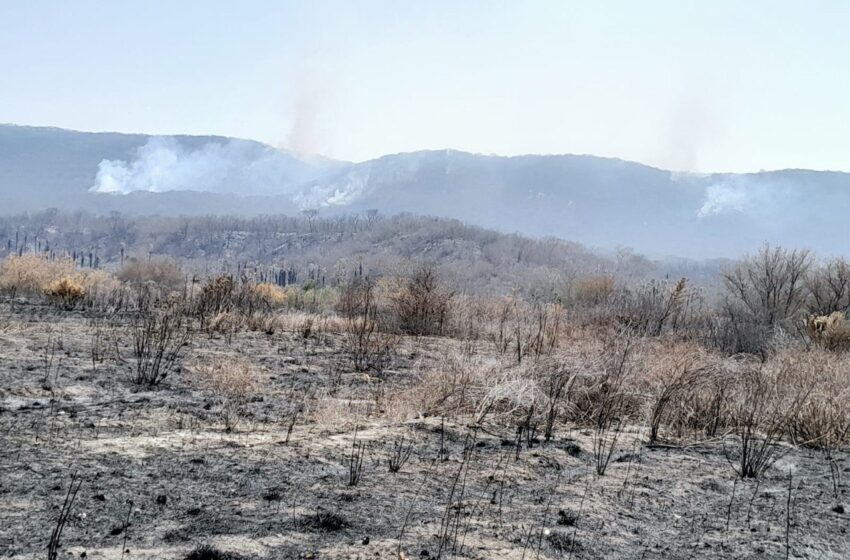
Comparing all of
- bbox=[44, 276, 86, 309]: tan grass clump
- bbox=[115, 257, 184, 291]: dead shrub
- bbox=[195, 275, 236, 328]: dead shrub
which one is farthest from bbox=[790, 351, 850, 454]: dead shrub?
bbox=[115, 257, 184, 291]: dead shrub

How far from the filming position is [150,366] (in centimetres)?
749

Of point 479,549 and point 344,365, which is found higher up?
point 479,549

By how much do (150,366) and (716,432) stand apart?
6.77m

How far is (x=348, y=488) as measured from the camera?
13.3 feet

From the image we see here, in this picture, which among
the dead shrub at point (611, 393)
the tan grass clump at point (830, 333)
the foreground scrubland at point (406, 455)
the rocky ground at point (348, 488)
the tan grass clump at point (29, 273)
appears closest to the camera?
the rocky ground at point (348, 488)

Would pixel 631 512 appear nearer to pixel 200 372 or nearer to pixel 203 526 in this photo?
pixel 203 526

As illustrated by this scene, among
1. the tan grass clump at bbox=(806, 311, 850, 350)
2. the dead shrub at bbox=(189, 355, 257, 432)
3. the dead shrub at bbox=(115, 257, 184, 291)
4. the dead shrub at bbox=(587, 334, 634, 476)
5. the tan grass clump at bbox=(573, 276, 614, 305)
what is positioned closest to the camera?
the dead shrub at bbox=(189, 355, 257, 432)

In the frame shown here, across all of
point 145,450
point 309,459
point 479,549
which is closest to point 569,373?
point 309,459

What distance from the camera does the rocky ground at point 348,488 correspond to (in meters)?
3.24

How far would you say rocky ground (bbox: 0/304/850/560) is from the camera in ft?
10.6

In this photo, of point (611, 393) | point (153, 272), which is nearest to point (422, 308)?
point (611, 393)

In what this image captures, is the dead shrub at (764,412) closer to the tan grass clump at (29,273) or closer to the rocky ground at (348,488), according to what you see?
the rocky ground at (348,488)

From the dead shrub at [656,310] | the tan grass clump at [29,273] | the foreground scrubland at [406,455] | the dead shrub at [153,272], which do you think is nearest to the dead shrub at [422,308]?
the dead shrub at [656,310]

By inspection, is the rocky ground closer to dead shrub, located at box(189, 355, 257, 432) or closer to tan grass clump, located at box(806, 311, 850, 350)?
dead shrub, located at box(189, 355, 257, 432)
